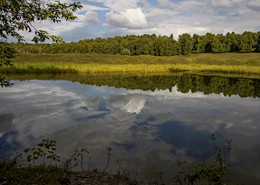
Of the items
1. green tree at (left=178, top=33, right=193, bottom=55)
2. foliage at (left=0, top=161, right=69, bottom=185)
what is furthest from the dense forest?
foliage at (left=0, top=161, right=69, bottom=185)

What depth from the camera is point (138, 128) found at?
9531 mm

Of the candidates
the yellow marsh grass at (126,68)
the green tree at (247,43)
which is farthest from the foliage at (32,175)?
the green tree at (247,43)

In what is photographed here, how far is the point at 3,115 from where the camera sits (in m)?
10.9

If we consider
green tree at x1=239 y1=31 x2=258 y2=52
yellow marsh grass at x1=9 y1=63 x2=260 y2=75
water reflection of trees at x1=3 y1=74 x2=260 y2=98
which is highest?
green tree at x1=239 y1=31 x2=258 y2=52

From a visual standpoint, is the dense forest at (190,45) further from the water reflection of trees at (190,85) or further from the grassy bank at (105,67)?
the water reflection of trees at (190,85)

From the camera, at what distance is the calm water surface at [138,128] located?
22.1ft

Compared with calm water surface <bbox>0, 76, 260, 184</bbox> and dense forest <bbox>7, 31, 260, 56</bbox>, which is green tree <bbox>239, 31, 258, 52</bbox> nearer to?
dense forest <bbox>7, 31, 260, 56</bbox>

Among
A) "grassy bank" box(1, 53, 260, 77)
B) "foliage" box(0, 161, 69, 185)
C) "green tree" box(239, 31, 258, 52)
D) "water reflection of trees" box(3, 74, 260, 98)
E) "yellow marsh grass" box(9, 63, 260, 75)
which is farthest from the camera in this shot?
"green tree" box(239, 31, 258, 52)

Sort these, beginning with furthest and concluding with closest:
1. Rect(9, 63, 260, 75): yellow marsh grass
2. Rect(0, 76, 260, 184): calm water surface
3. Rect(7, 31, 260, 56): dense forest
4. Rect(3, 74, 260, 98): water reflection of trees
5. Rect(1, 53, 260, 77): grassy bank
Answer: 1. Rect(7, 31, 260, 56): dense forest
2. Rect(9, 63, 260, 75): yellow marsh grass
3. Rect(1, 53, 260, 77): grassy bank
4. Rect(3, 74, 260, 98): water reflection of trees
5. Rect(0, 76, 260, 184): calm water surface

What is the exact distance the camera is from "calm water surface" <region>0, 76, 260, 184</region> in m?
6.72

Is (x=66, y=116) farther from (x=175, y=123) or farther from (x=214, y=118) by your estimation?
(x=214, y=118)

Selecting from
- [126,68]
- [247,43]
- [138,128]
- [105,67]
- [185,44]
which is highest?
[185,44]

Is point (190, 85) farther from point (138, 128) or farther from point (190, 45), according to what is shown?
point (190, 45)

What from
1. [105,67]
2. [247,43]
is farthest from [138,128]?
[247,43]
